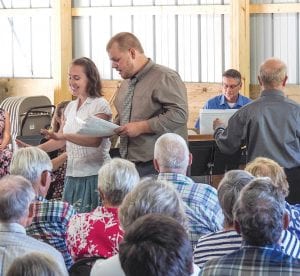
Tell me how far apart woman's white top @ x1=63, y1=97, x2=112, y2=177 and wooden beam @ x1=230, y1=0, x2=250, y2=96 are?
12.6 ft

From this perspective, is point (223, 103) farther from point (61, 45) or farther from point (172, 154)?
point (61, 45)

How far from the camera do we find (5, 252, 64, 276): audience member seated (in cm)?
214

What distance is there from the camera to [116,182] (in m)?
3.50

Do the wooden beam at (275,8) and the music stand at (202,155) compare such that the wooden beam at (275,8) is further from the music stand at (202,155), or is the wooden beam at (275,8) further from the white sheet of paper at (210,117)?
the music stand at (202,155)

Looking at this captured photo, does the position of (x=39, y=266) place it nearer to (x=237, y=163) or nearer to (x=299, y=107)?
(x=299, y=107)

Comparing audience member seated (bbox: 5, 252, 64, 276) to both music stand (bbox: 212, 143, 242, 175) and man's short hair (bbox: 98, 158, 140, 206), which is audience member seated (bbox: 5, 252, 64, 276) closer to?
man's short hair (bbox: 98, 158, 140, 206)

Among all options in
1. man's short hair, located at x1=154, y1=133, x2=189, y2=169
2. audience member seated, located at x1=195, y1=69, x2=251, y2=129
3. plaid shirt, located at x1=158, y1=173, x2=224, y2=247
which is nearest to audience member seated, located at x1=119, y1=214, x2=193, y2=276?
plaid shirt, located at x1=158, y1=173, x2=224, y2=247

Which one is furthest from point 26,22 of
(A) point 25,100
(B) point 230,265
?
(B) point 230,265

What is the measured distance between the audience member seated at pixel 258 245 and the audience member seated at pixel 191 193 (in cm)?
106

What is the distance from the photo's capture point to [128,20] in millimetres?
9609

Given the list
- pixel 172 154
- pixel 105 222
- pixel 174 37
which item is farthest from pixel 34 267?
pixel 174 37

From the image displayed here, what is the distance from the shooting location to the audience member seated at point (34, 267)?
2137mm

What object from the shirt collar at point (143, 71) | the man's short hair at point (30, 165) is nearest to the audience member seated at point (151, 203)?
the man's short hair at point (30, 165)

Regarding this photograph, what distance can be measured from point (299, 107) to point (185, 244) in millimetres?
3152
